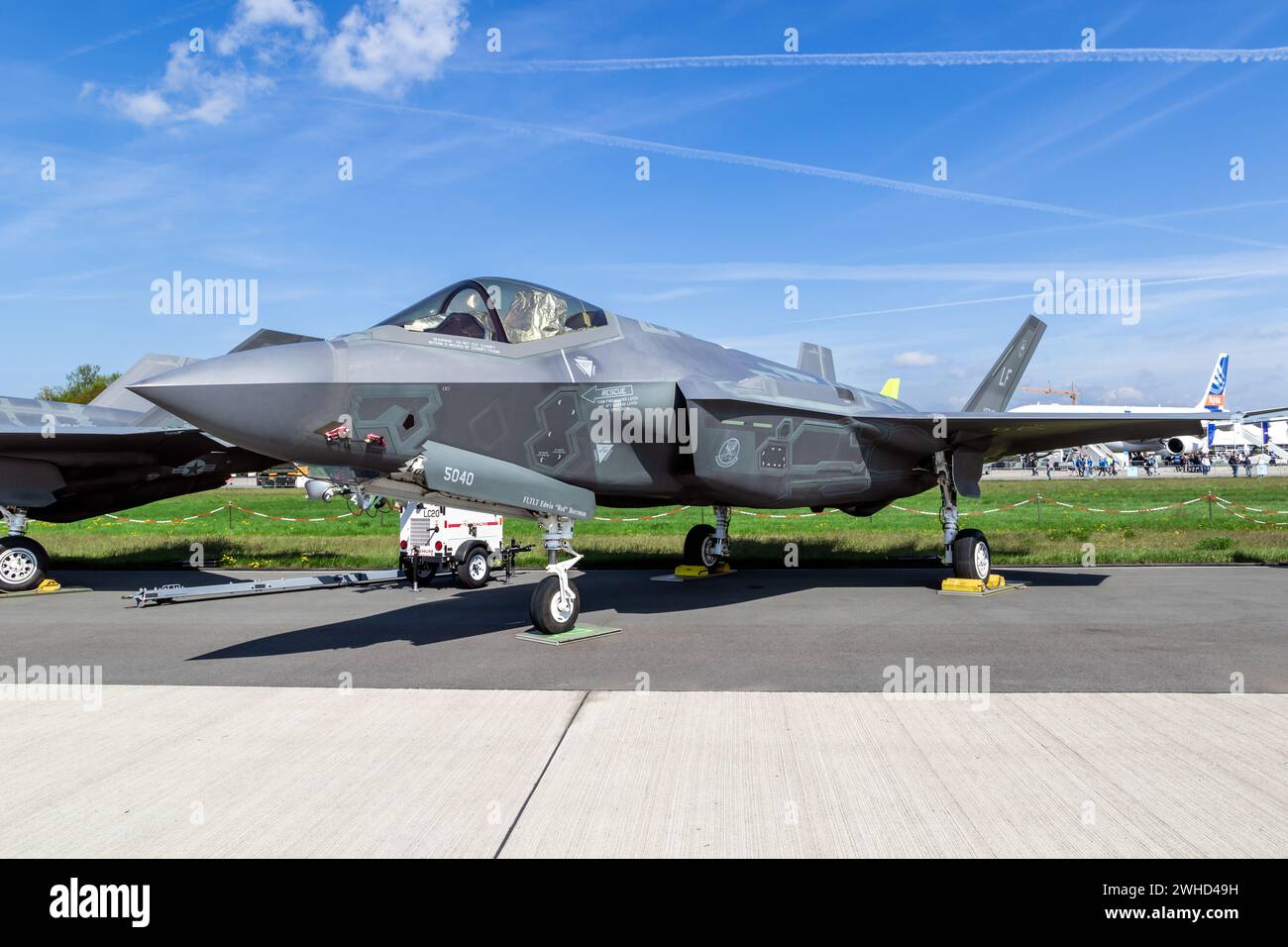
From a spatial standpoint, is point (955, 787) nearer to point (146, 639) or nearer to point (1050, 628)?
point (1050, 628)

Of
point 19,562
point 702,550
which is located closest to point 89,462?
point 19,562

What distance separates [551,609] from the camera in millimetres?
8273

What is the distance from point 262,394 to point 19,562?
31.9 feet

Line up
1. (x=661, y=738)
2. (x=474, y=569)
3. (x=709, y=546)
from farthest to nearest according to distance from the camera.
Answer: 1. (x=709, y=546)
2. (x=474, y=569)
3. (x=661, y=738)

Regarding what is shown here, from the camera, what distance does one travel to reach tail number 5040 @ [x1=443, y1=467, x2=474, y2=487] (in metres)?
7.23

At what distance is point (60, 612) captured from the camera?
420 inches

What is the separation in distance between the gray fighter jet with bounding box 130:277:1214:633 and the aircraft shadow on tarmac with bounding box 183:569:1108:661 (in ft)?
4.42

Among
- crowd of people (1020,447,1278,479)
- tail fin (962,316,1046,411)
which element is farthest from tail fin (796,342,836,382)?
crowd of people (1020,447,1278,479)

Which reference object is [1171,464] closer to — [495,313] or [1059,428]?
[1059,428]

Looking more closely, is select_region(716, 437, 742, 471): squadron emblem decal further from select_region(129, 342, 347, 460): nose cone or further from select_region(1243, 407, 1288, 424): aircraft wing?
select_region(1243, 407, 1288, 424): aircraft wing

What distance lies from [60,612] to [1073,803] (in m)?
11.7

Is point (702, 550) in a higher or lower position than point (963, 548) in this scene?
lower

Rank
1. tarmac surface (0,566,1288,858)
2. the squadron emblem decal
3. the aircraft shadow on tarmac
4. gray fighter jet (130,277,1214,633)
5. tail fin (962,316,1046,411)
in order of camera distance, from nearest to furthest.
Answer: tarmac surface (0,566,1288,858) < gray fighter jet (130,277,1214,633) < the aircraft shadow on tarmac < the squadron emblem decal < tail fin (962,316,1046,411)
